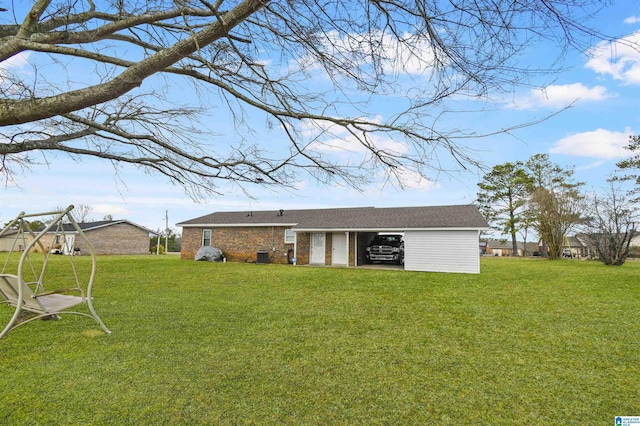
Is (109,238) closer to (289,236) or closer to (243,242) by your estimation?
(243,242)

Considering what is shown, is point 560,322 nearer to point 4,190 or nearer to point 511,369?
point 511,369

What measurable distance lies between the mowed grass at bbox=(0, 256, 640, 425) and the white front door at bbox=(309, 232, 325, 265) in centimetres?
1305

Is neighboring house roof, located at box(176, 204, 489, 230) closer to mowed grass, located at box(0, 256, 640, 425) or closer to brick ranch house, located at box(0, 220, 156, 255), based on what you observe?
mowed grass, located at box(0, 256, 640, 425)

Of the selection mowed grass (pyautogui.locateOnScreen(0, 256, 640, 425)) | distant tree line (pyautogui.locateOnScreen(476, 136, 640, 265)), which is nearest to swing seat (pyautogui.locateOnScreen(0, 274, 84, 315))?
mowed grass (pyautogui.locateOnScreen(0, 256, 640, 425))

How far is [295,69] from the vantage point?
4.14 m

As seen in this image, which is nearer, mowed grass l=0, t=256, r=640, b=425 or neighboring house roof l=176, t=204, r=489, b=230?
mowed grass l=0, t=256, r=640, b=425

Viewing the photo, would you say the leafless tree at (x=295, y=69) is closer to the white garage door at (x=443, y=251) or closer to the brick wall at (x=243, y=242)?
the white garage door at (x=443, y=251)

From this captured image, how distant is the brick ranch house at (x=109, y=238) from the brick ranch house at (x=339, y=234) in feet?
52.2

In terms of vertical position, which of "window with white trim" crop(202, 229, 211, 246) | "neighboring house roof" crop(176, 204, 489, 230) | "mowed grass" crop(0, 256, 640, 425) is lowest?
"mowed grass" crop(0, 256, 640, 425)

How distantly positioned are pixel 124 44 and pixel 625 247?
2826cm

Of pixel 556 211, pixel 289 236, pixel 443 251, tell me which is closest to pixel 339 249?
pixel 289 236

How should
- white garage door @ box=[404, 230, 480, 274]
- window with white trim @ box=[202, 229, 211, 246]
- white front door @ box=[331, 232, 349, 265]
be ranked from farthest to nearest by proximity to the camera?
window with white trim @ box=[202, 229, 211, 246] → white front door @ box=[331, 232, 349, 265] → white garage door @ box=[404, 230, 480, 274]

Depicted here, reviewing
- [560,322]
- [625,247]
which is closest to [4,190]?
[560,322]

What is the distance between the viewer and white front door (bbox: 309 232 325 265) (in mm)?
21594
